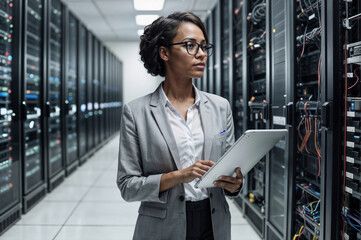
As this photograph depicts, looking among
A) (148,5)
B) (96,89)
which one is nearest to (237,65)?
(148,5)

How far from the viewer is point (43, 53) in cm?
378

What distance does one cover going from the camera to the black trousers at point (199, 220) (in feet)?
3.51

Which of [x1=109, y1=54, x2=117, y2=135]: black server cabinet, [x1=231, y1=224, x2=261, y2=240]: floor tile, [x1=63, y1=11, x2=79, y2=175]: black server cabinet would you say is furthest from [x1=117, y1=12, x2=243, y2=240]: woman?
[x1=109, y1=54, x2=117, y2=135]: black server cabinet

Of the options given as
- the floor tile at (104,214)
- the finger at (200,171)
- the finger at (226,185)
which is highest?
the finger at (200,171)

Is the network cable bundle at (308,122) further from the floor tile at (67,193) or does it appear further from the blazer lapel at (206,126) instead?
the floor tile at (67,193)

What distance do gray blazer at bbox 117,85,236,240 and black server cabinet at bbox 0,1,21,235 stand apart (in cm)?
209

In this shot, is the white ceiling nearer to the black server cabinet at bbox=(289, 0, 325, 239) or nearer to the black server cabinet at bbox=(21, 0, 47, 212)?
the black server cabinet at bbox=(21, 0, 47, 212)

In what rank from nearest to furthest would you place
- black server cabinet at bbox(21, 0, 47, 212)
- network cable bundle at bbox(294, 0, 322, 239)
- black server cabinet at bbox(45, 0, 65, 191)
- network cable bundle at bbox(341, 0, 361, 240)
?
network cable bundle at bbox(341, 0, 361, 240) → network cable bundle at bbox(294, 0, 322, 239) → black server cabinet at bbox(21, 0, 47, 212) → black server cabinet at bbox(45, 0, 65, 191)

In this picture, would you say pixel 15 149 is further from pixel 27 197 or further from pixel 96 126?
pixel 96 126

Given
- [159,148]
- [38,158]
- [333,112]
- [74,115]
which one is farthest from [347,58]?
[74,115]

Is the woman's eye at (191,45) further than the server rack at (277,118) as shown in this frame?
No

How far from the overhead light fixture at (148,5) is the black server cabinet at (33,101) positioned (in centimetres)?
332

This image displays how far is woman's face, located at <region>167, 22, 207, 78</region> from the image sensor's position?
108 centimetres

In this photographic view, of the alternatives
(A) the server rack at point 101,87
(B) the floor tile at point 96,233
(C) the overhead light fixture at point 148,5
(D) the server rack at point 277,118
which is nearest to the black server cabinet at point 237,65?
(D) the server rack at point 277,118
